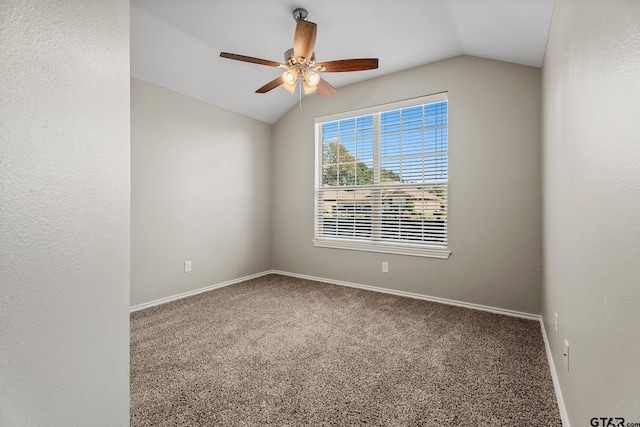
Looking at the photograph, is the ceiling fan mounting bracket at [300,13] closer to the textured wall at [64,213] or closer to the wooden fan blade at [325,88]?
the wooden fan blade at [325,88]

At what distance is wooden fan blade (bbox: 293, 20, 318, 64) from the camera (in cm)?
199

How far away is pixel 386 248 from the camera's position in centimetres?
358

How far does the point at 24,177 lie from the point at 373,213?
3294mm

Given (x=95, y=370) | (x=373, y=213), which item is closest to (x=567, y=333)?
(x=95, y=370)

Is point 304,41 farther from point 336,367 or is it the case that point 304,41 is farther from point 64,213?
point 336,367

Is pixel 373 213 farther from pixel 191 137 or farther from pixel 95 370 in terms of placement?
pixel 95 370

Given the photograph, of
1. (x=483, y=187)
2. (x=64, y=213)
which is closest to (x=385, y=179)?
(x=483, y=187)

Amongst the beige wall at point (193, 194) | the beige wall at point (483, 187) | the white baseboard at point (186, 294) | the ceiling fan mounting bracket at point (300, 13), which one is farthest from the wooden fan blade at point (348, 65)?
the white baseboard at point (186, 294)

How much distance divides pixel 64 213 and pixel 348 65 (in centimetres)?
207

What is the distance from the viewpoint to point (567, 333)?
145 cm

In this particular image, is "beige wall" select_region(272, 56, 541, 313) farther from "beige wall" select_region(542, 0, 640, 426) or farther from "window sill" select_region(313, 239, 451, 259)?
"beige wall" select_region(542, 0, 640, 426)

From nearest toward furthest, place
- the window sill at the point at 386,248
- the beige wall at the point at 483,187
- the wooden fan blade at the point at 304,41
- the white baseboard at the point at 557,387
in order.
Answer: the white baseboard at the point at 557,387 → the wooden fan blade at the point at 304,41 → the beige wall at the point at 483,187 → the window sill at the point at 386,248

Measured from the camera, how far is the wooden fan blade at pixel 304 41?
1990mm

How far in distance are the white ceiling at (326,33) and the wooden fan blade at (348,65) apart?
500 millimetres
